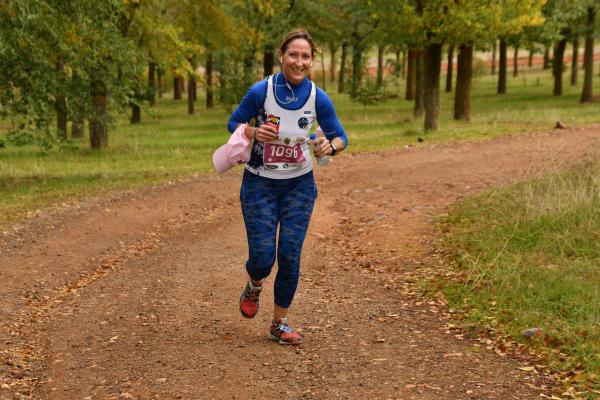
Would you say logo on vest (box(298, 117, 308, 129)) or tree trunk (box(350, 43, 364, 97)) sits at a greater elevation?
tree trunk (box(350, 43, 364, 97))

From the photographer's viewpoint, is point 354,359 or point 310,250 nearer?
point 354,359

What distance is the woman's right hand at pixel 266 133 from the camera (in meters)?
5.12

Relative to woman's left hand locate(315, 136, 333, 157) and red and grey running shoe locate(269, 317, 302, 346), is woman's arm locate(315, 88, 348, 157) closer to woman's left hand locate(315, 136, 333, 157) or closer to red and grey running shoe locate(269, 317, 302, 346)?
woman's left hand locate(315, 136, 333, 157)

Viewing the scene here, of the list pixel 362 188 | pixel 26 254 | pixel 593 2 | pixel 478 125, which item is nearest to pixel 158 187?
pixel 362 188

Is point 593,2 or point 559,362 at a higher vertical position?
point 593,2

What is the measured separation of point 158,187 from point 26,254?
17.3ft

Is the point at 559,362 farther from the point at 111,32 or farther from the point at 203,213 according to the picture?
the point at 111,32

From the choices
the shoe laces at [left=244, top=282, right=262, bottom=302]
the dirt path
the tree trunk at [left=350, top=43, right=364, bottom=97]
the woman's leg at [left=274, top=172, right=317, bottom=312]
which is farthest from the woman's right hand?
the tree trunk at [left=350, top=43, right=364, bottom=97]

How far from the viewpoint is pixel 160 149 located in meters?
23.0

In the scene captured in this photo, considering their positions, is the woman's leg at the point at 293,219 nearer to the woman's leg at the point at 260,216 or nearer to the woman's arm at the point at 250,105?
the woman's leg at the point at 260,216

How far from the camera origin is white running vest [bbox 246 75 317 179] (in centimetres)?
523

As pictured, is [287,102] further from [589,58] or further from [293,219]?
[589,58]

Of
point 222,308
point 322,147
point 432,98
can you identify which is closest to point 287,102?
point 322,147

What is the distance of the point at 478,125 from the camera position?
21984 millimetres
